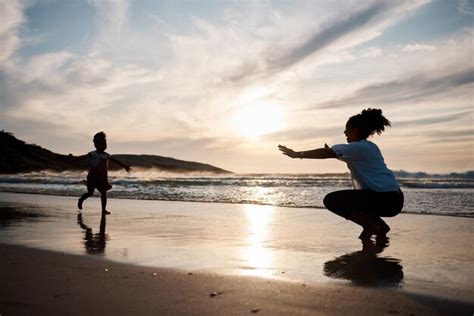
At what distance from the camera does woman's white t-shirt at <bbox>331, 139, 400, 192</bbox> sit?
5.11 m

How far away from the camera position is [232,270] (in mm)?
3590

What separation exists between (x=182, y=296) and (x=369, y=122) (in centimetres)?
345

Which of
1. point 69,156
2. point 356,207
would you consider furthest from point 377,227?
point 69,156

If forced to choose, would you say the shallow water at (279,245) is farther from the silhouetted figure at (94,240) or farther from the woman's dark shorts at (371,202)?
the woman's dark shorts at (371,202)

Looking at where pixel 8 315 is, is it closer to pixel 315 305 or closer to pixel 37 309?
pixel 37 309

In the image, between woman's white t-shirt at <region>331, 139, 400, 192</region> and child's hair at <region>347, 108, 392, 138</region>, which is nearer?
woman's white t-shirt at <region>331, 139, 400, 192</region>

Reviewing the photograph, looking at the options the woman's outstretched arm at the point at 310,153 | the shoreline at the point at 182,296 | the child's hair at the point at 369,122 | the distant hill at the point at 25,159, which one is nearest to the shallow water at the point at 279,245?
the shoreline at the point at 182,296

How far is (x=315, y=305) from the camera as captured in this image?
2.62m

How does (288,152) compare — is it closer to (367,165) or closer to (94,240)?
(367,165)

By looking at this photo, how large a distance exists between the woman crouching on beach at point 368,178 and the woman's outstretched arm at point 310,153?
0.02 meters

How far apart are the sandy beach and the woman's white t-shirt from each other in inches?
27.5

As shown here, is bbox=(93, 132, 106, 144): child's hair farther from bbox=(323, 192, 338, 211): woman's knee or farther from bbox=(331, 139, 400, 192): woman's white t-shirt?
bbox=(331, 139, 400, 192): woman's white t-shirt

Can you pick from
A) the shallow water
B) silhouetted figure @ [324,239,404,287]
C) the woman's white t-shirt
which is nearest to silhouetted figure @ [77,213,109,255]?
the shallow water

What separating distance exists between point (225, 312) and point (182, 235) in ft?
11.2
